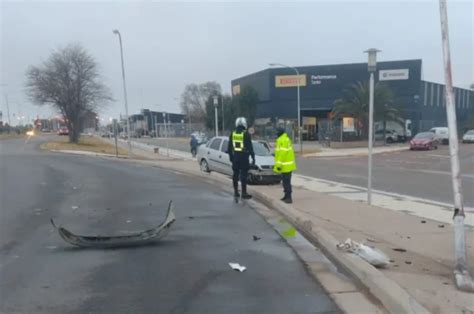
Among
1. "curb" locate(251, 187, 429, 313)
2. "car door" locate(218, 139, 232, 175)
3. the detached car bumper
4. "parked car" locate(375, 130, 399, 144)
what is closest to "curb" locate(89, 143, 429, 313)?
"curb" locate(251, 187, 429, 313)

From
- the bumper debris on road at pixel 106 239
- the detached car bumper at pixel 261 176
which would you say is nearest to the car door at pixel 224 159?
the detached car bumper at pixel 261 176

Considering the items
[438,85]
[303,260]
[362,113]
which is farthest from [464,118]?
[303,260]

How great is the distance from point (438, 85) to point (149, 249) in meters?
73.5

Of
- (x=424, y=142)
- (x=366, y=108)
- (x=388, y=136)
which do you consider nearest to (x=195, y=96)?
(x=388, y=136)

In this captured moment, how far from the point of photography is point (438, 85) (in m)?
72.4

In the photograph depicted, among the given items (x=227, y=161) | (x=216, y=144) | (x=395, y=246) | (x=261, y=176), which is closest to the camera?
(x=395, y=246)

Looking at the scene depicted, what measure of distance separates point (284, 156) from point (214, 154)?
8.23 m

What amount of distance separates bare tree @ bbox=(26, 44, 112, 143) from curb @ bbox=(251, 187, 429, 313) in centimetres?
4211

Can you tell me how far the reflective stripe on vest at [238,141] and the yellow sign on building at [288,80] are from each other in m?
58.3

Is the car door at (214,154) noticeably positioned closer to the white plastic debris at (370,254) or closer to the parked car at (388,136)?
the white plastic debris at (370,254)

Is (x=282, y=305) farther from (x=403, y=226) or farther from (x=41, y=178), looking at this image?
(x=41, y=178)

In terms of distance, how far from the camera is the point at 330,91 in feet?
225

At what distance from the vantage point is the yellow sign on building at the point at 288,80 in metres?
68.6

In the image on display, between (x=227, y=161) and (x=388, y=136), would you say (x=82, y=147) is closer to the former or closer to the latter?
(x=227, y=161)
